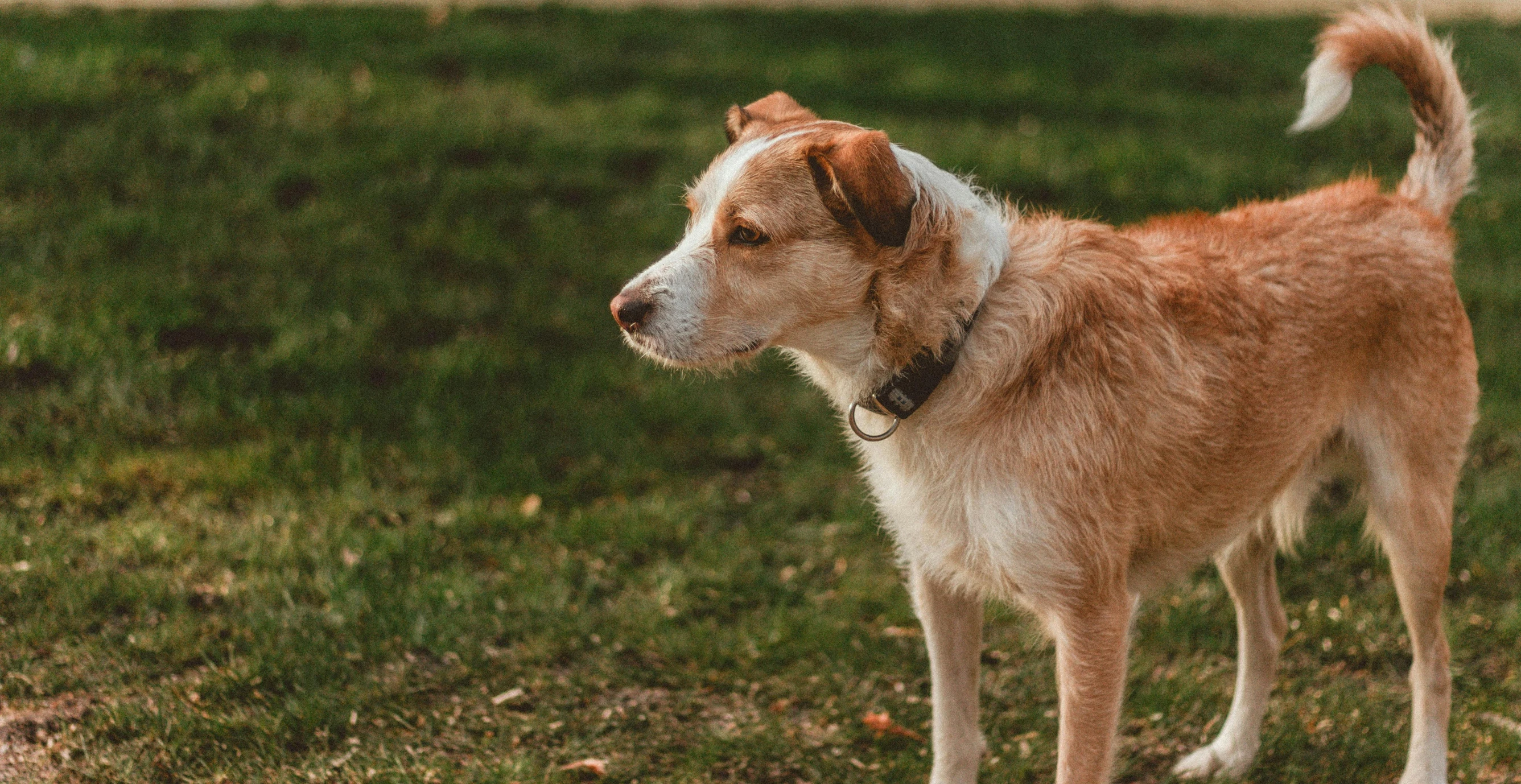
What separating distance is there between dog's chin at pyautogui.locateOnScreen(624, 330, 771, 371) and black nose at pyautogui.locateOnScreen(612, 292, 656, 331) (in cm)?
5

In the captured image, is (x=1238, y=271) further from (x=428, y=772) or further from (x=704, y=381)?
(x=704, y=381)

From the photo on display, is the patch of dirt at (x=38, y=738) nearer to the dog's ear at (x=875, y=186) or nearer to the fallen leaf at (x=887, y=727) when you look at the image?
the fallen leaf at (x=887, y=727)

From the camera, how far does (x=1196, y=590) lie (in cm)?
512

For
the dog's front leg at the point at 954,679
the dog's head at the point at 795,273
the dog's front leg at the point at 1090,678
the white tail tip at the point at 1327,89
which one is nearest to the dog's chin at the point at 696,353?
the dog's head at the point at 795,273

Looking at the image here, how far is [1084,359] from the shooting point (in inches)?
132

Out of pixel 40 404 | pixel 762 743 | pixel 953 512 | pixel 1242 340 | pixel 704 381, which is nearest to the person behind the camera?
pixel 953 512

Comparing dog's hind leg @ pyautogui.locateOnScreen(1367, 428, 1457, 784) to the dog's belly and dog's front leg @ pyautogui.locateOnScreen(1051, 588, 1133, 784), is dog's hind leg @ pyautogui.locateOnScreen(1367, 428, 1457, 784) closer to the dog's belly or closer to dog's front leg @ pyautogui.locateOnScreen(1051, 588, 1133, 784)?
dog's front leg @ pyautogui.locateOnScreen(1051, 588, 1133, 784)

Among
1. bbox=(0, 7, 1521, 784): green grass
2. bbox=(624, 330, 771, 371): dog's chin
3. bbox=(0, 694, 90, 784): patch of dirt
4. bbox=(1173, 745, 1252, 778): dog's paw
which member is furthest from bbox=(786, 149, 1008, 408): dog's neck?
bbox=(0, 694, 90, 784): patch of dirt

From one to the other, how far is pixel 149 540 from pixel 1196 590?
13.6 feet

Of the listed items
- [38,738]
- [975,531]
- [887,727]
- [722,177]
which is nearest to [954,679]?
[887,727]

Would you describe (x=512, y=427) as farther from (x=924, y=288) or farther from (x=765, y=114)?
(x=924, y=288)

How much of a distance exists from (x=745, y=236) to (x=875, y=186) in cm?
39

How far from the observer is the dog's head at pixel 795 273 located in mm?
3242

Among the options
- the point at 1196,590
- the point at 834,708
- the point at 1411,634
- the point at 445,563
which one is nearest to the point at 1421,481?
the point at 1411,634
